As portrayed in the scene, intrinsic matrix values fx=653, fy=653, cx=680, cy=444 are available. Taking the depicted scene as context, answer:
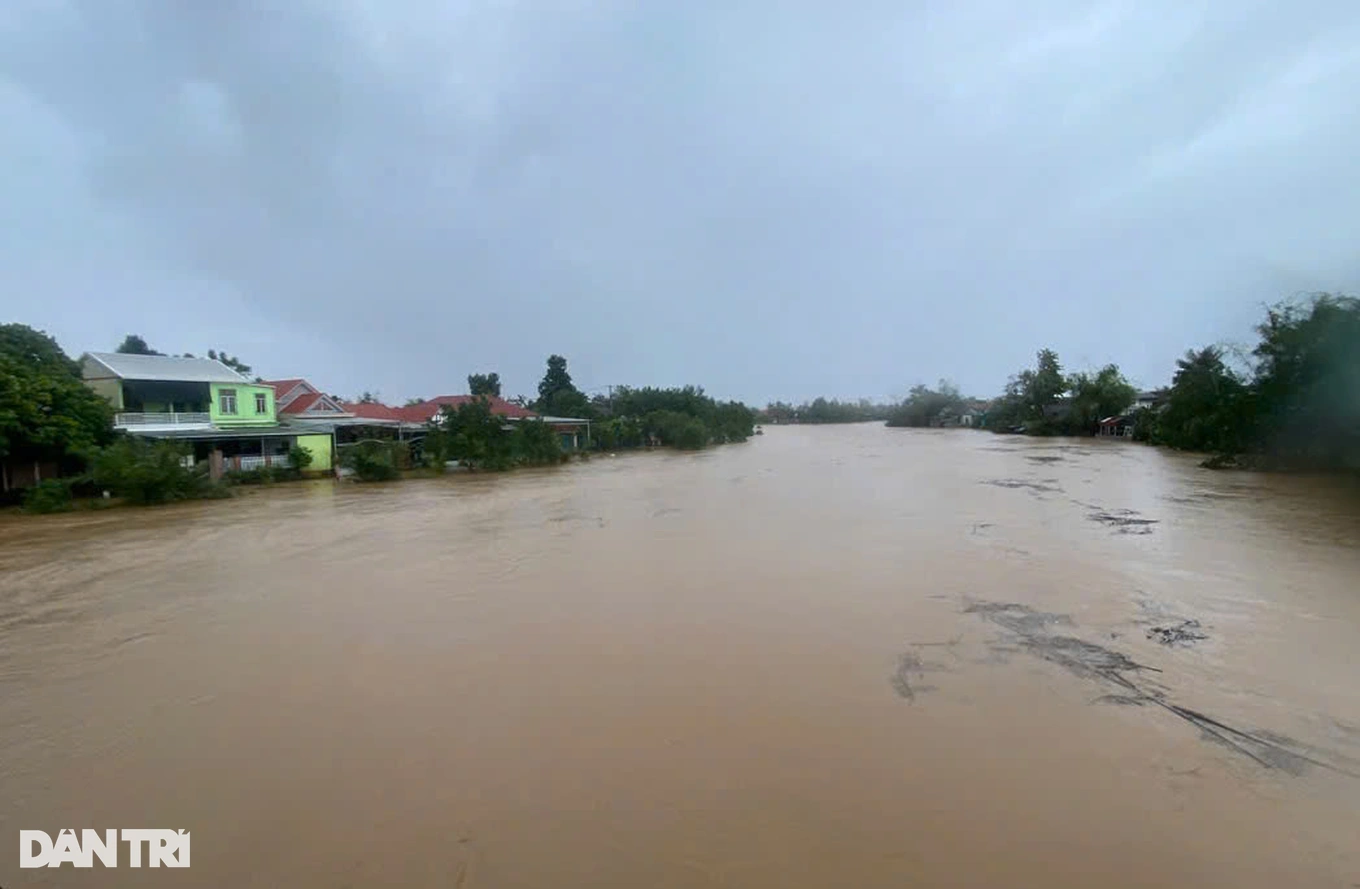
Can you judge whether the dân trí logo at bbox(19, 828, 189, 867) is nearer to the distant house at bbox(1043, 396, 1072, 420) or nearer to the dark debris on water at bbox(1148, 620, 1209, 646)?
the dark debris on water at bbox(1148, 620, 1209, 646)

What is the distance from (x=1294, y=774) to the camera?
120 inches

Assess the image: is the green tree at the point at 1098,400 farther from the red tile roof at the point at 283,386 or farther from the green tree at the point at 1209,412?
the red tile roof at the point at 283,386

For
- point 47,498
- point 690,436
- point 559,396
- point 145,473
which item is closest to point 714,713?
point 145,473

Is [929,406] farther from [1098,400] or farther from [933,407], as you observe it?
[1098,400]

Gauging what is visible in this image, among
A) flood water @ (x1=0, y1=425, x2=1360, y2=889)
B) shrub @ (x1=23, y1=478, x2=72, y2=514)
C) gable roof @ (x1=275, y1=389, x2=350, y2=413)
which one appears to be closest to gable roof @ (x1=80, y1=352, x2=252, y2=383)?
gable roof @ (x1=275, y1=389, x2=350, y2=413)

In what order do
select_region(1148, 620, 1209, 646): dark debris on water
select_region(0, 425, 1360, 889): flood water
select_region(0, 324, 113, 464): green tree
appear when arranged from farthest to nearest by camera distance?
select_region(0, 324, 113, 464): green tree
select_region(1148, 620, 1209, 646): dark debris on water
select_region(0, 425, 1360, 889): flood water

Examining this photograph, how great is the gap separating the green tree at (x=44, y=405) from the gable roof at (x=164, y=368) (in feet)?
5.11

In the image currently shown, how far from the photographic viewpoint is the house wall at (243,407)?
21484 millimetres

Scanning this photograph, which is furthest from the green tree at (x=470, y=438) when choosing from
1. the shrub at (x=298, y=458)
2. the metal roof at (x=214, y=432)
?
the metal roof at (x=214, y=432)

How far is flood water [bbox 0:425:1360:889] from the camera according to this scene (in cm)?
264

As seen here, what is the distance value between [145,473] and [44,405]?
3.00 metres

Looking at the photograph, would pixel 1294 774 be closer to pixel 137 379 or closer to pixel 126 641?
pixel 126 641

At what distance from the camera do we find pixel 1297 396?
16438 mm

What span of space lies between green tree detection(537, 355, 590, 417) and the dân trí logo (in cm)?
3590
